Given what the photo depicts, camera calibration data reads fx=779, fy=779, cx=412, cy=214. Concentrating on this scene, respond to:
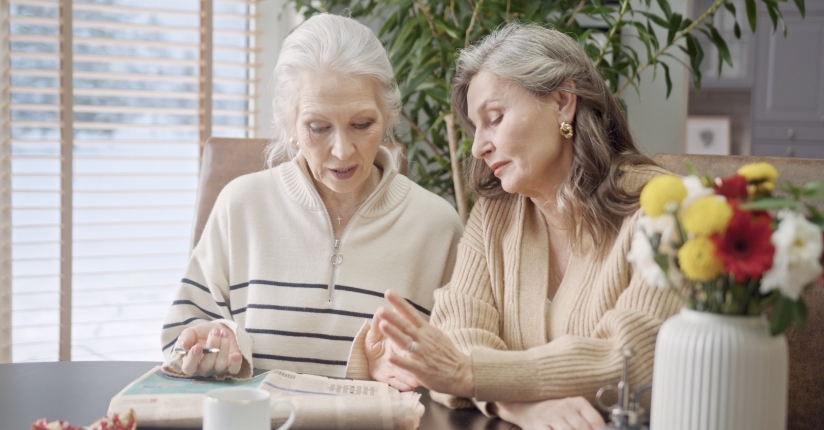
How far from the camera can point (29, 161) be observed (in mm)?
2533

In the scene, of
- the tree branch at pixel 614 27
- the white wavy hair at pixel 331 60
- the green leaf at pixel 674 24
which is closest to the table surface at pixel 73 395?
the white wavy hair at pixel 331 60

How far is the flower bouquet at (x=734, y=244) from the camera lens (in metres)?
0.78

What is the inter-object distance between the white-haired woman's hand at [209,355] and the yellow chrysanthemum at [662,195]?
80 cm

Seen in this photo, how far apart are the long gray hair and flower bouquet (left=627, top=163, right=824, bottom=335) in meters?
0.56

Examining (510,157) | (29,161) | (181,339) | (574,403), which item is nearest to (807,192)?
(574,403)

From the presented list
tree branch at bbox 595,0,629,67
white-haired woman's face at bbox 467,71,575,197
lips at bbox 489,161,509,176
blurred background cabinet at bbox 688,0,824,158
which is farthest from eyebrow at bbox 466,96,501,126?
blurred background cabinet at bbox 688,0,824,158

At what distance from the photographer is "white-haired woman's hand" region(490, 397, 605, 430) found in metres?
1.19

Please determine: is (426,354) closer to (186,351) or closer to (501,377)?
(501,377)

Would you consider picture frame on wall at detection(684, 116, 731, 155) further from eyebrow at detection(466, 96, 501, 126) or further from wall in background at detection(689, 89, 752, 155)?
eyebrow at detection(466, 96, 501, 126)

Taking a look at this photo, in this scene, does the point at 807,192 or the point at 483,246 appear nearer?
the point at 807,192

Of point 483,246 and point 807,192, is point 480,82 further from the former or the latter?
point 807,192

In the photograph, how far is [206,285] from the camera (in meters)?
1.72

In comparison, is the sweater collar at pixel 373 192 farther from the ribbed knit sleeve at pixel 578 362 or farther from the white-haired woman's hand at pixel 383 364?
the ribbed knit sleeve at pixel 578 362

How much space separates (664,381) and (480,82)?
2.70ft
